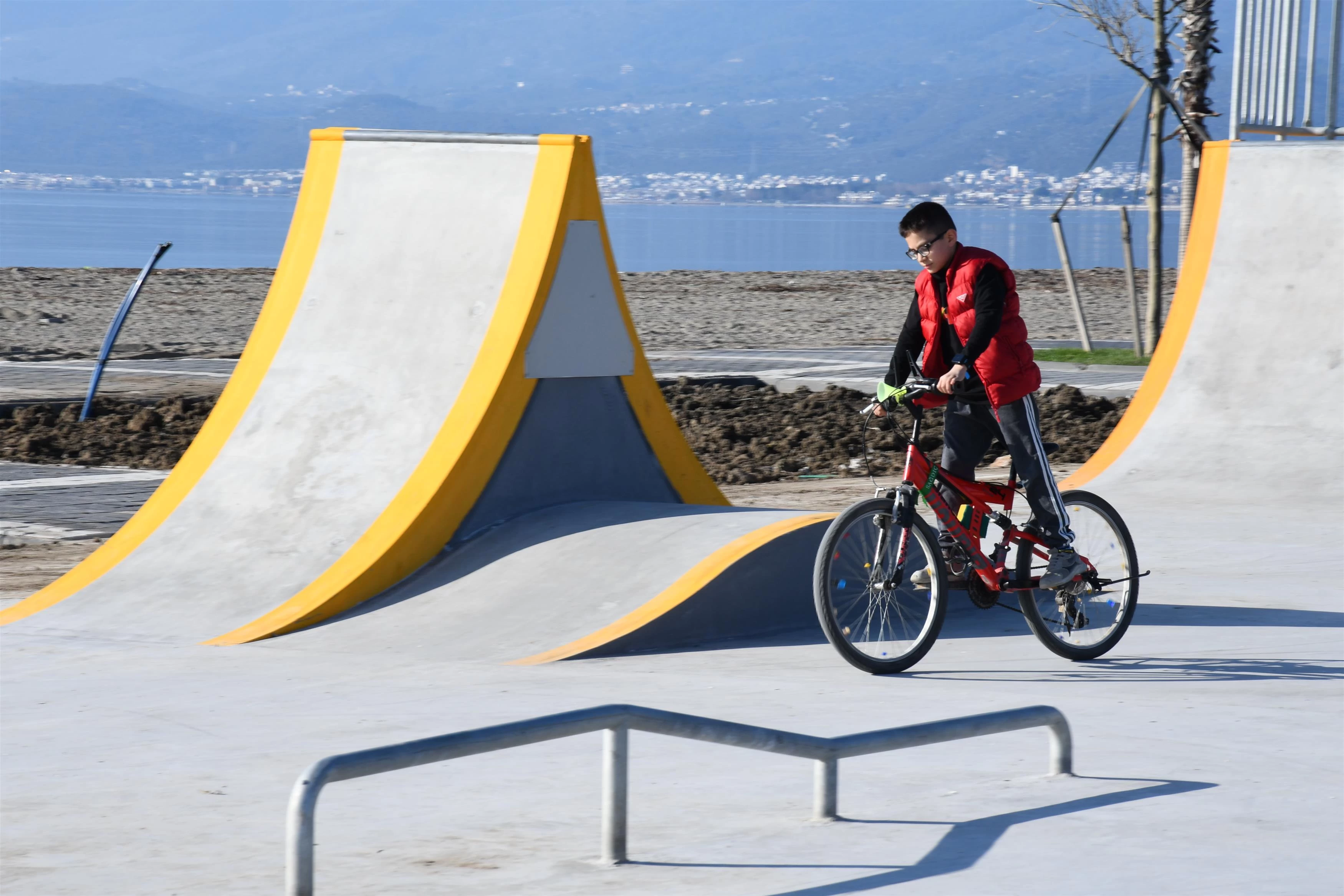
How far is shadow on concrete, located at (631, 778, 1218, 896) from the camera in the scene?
390 cm

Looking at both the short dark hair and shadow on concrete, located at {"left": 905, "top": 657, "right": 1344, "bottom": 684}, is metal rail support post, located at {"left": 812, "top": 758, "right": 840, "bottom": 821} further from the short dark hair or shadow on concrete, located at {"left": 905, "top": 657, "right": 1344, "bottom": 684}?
the short dark hair

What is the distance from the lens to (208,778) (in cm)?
484

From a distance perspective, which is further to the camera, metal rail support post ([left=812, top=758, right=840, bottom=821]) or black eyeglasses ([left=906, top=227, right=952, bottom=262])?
black eyeglasses ([left=906, top=227, right=952, bottom=262])

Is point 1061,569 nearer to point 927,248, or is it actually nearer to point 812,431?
point 927,248

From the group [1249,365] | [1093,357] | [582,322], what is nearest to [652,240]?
[1093,357]

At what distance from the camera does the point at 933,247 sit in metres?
6.33

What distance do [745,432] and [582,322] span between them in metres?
→ 7.12

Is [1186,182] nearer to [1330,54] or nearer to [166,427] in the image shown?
[1330,54]

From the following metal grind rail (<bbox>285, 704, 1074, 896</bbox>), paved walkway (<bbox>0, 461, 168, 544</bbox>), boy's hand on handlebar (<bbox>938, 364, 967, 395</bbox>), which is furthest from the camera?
paved walkway (<bbox>0, 461, 168, 544</bbox>)

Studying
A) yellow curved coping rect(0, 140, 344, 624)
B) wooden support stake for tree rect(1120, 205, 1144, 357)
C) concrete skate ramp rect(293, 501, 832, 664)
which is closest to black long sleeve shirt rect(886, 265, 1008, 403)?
concrete skate ramp rect(293, 501, 832, 664)

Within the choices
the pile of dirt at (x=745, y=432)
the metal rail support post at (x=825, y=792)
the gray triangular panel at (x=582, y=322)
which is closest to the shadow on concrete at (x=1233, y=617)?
the gray triangular panel at (x=582, y=322)

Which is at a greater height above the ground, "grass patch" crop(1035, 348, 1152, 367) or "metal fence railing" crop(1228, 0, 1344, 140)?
"metal fence railing" crop(1228, 0, 1344, 140)

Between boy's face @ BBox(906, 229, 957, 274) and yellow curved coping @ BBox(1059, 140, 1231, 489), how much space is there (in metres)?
5.66

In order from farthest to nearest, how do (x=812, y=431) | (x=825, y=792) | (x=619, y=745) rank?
(x=812, y=431)
(x=825, y=792)
(x=619, y=745)
